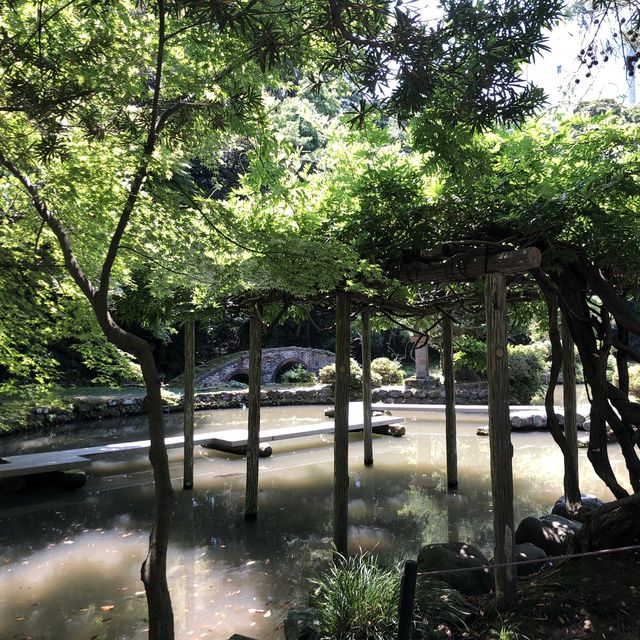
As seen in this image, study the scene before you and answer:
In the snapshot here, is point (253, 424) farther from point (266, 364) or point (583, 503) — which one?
point (266, 364)

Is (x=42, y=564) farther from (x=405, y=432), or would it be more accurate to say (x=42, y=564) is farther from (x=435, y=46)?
(x=405, y=432)

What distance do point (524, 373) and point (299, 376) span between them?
28.7 ft

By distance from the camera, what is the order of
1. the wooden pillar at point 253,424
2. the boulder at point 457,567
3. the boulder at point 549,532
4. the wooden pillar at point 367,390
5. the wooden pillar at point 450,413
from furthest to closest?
the wooden pillar at point 367,390 → the wooden pillar at point 450,413 → the wooden pillar at point 253,424 → the boulder at point 549,532 → the boulder at point 457,567

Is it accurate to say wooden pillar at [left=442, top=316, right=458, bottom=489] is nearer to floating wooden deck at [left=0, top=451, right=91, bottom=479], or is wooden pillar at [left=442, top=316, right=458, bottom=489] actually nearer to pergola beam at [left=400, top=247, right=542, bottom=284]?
pergola beam at [left=400, top=247, right=542, bottom=284]

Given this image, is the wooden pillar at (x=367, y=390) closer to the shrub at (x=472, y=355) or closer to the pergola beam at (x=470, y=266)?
the shrub at (x=472, y=355)

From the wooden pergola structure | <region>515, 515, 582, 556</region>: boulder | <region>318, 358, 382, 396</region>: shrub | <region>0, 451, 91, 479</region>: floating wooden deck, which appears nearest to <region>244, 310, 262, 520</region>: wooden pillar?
the wooden pergola structure

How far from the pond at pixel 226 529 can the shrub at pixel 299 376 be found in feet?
33.8

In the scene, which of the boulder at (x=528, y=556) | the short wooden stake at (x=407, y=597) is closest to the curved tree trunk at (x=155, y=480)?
the short wooden stake at (x=407, y=597)

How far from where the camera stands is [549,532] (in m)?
5.29

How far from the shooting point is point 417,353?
19719mm

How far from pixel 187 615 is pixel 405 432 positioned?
938 cm

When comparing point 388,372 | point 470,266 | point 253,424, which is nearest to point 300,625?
point 470,266

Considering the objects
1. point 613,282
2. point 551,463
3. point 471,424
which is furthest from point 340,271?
point 471,424

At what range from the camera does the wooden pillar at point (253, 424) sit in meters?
6.91
